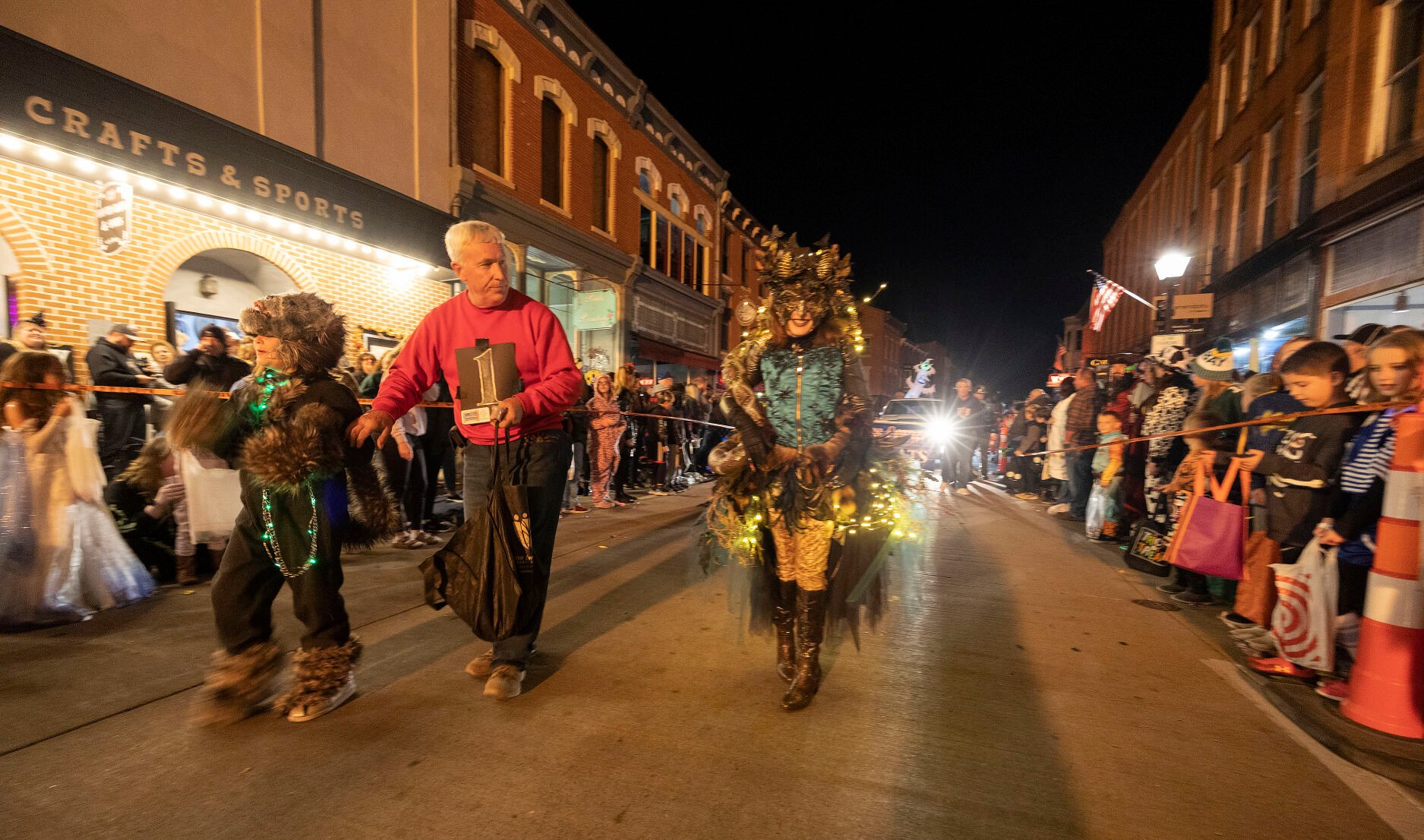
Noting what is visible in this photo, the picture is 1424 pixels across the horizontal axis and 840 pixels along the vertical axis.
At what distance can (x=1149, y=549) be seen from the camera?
5121 millimetres

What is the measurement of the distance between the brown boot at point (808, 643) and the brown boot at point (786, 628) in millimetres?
35

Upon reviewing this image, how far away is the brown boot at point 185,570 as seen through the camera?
4.19m

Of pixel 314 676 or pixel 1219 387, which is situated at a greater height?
pixel 1219 387

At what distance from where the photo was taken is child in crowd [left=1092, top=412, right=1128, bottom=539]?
20.3 feet

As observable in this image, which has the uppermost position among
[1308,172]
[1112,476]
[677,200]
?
[677,200]

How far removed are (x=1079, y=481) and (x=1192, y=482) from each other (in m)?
3.47

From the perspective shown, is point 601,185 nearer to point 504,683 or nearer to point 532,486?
point 532,486

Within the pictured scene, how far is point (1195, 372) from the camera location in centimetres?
546

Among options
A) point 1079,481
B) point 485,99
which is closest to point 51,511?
point 1079,481

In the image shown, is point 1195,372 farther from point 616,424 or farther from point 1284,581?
point 616,424

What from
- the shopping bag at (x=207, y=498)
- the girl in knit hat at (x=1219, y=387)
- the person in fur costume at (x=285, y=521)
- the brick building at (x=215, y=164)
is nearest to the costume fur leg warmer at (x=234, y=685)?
the person in fur costume at (x=285, y=521)

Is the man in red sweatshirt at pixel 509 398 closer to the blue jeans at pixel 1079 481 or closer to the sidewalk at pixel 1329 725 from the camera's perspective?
the sidewalk at pixel 1329 725

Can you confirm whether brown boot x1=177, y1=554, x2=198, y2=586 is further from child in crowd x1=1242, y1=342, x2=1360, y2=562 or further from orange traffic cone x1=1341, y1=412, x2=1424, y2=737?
child in crowd x1=1242, y1=342, x2=1360, y2=562

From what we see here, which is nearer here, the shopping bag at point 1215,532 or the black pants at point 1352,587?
the black pants at point 1352,587
